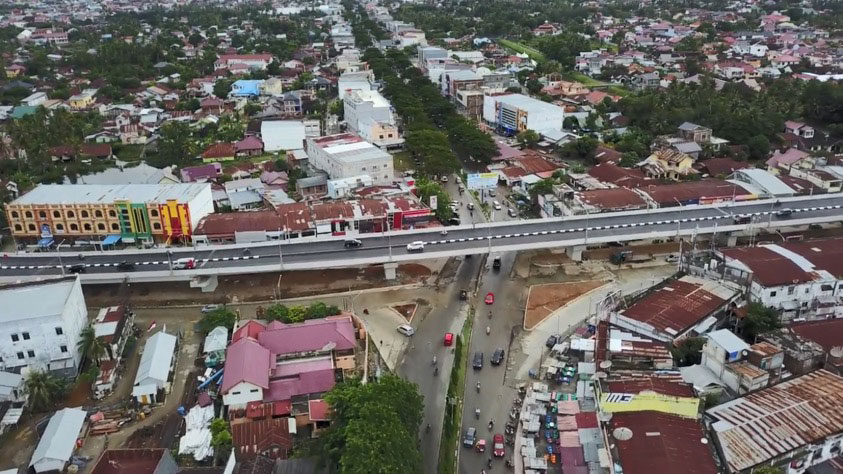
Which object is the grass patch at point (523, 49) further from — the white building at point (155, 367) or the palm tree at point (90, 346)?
the palm tree at point (90, 346)

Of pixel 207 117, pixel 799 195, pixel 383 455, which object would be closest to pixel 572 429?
pixel 383 455

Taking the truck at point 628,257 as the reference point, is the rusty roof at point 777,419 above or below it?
above

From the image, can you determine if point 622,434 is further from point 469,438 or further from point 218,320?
point 218,320

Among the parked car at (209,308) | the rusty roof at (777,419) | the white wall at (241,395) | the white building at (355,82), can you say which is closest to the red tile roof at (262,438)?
the white wall at (241,395)

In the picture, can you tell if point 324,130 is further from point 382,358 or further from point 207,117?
point 382,358

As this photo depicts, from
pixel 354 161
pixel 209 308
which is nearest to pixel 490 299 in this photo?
pixel 209 308

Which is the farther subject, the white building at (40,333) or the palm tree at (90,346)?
the palm tree at (90,346)

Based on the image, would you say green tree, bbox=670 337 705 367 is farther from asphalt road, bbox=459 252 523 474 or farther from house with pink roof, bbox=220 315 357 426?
house with pink roof, bbox=220 315 357 426

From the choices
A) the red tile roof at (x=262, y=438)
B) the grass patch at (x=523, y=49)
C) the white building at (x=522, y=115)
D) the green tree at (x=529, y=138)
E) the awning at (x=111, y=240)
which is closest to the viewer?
the red tile roof at (x=262, y=438)
